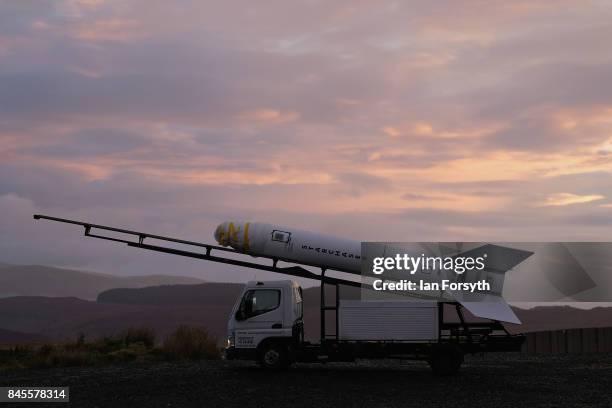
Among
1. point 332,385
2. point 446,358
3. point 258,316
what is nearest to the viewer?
point 332,385

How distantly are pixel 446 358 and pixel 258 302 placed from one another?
5981 millimetres

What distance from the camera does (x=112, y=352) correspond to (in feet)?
111

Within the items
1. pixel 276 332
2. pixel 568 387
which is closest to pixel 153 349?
pixel 276 332

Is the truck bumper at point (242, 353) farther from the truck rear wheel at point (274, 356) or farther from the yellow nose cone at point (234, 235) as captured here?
the yellow nose cone at point (234, 235)

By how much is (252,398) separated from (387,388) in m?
4.00

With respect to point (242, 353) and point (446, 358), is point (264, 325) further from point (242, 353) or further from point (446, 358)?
point (446, 358)

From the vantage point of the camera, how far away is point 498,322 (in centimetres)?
2367

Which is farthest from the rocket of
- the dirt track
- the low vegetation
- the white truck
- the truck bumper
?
the low vegetation

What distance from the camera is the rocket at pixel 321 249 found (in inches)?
982

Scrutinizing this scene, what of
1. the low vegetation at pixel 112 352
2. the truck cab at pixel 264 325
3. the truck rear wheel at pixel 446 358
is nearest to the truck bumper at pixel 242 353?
the truck cab at pixel 264 325

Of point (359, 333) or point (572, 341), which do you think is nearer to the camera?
point (359, 333)

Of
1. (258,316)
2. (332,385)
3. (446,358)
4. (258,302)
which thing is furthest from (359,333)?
(258,302)

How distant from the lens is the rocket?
81.8 ft

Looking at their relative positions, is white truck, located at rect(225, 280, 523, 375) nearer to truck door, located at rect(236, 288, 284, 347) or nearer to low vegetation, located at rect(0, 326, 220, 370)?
truck door, located at rect(236, 288, 284, 347)
